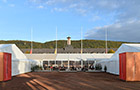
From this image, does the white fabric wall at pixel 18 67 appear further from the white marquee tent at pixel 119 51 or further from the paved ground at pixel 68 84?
the white marquee tent at pixel 119 51

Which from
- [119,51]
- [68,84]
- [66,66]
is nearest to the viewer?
[68,84]

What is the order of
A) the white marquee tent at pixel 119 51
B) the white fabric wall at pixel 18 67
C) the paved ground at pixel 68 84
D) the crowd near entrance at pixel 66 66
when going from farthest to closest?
the crowd near entrance at pixel 66 66 < the white fabric wall at pixel 18 67 < the white marquee tent at pixel 119 51 < the paved ground at pixel 68 84

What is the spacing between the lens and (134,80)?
1205cm

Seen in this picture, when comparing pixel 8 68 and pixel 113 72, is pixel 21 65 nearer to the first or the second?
pixel 8 68

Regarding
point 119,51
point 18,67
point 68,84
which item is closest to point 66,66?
point 18,67

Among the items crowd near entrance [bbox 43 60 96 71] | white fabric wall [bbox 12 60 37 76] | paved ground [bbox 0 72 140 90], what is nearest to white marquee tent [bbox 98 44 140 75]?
paved ground [bbox 0 72 140 90]

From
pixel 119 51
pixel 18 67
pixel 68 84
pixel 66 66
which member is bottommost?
pixel 66 66

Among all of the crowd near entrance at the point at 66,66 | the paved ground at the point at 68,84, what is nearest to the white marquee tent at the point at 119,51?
the paved ground at the point at 68,84

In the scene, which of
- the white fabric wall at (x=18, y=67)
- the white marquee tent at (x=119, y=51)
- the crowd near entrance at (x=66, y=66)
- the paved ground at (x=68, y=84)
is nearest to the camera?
the paved ground at (x=68, y=84)

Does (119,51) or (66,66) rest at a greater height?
(119,51)

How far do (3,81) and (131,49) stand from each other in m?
11.4

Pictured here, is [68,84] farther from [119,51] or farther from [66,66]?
[66,66]

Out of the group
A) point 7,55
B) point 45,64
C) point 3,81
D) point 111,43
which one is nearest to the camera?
point 3,81

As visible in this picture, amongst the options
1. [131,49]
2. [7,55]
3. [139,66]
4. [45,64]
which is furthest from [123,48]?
[45,64]
